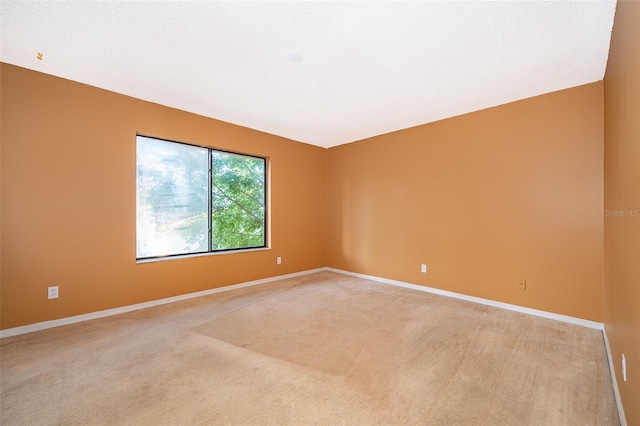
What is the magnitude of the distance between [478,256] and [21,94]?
5430 millimetres

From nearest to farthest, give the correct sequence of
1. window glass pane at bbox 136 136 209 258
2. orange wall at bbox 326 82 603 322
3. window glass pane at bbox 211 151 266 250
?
orange wall at bbox 326 82 603 322
window glass pane at bbox 136 136 209 258
window glass pane at bbox 211 151 266 250

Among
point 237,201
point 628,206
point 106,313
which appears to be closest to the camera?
point 628,206

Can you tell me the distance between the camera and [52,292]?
2.78 metres

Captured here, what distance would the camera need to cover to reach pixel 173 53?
241 centimetres

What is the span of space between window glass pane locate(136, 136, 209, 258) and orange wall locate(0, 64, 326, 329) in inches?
Answer: 6.8

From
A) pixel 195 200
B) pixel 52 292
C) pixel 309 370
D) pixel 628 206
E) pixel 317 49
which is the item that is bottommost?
pixel 309 370

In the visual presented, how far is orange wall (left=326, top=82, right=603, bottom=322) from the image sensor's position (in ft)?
9.42

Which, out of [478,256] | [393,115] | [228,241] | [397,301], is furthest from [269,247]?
[478,256]

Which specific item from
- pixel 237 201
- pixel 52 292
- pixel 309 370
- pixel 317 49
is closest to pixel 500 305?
pixel 309 370

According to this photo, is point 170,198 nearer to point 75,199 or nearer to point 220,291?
point 75,199

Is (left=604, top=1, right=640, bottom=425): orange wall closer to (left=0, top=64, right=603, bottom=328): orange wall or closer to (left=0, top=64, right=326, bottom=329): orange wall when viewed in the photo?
(left=0, top=64, right=603, bottom=328): orange wall

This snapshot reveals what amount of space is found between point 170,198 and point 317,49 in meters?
2.74

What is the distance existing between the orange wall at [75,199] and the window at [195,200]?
184mm

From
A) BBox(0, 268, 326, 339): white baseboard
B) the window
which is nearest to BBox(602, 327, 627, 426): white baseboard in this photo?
BBox(0, 268, 326, 339): white baseboard
